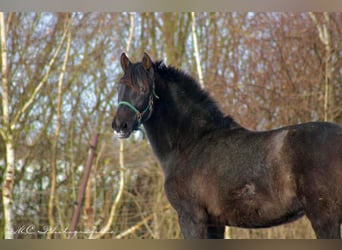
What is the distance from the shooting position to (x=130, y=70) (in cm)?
548

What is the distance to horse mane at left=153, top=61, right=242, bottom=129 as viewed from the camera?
5.44 meters

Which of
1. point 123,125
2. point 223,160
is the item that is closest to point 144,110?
point 123,125

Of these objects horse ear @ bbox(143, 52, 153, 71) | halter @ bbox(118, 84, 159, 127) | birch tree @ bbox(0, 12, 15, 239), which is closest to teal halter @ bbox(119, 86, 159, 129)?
halter @ bbox(118, 84, 159, 127)

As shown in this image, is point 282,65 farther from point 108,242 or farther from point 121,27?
point 108,242

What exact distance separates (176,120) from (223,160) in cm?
81

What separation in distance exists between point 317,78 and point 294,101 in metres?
0.78

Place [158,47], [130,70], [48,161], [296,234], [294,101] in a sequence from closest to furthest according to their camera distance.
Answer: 1. [130,70]
2. [296,234]
3. [294,101]
4. [48,161]
5. [158,47]

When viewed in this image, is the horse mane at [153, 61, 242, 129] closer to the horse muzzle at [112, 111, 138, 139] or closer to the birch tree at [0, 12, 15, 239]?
the horse muzzle at [112, 111, 138, 139]

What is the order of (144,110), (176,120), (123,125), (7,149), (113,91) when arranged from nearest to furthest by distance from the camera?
(123,125), (144,110), (176,120), (7,149), (113,91)

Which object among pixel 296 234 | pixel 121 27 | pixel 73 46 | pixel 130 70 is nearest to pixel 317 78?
pixel 296 234

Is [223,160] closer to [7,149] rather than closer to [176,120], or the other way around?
[176,120]

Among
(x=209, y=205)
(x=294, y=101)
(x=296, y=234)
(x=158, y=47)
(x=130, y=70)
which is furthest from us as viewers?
(x=158, y=47)

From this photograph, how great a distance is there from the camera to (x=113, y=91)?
1259cm

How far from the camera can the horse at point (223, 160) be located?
4.47 m
